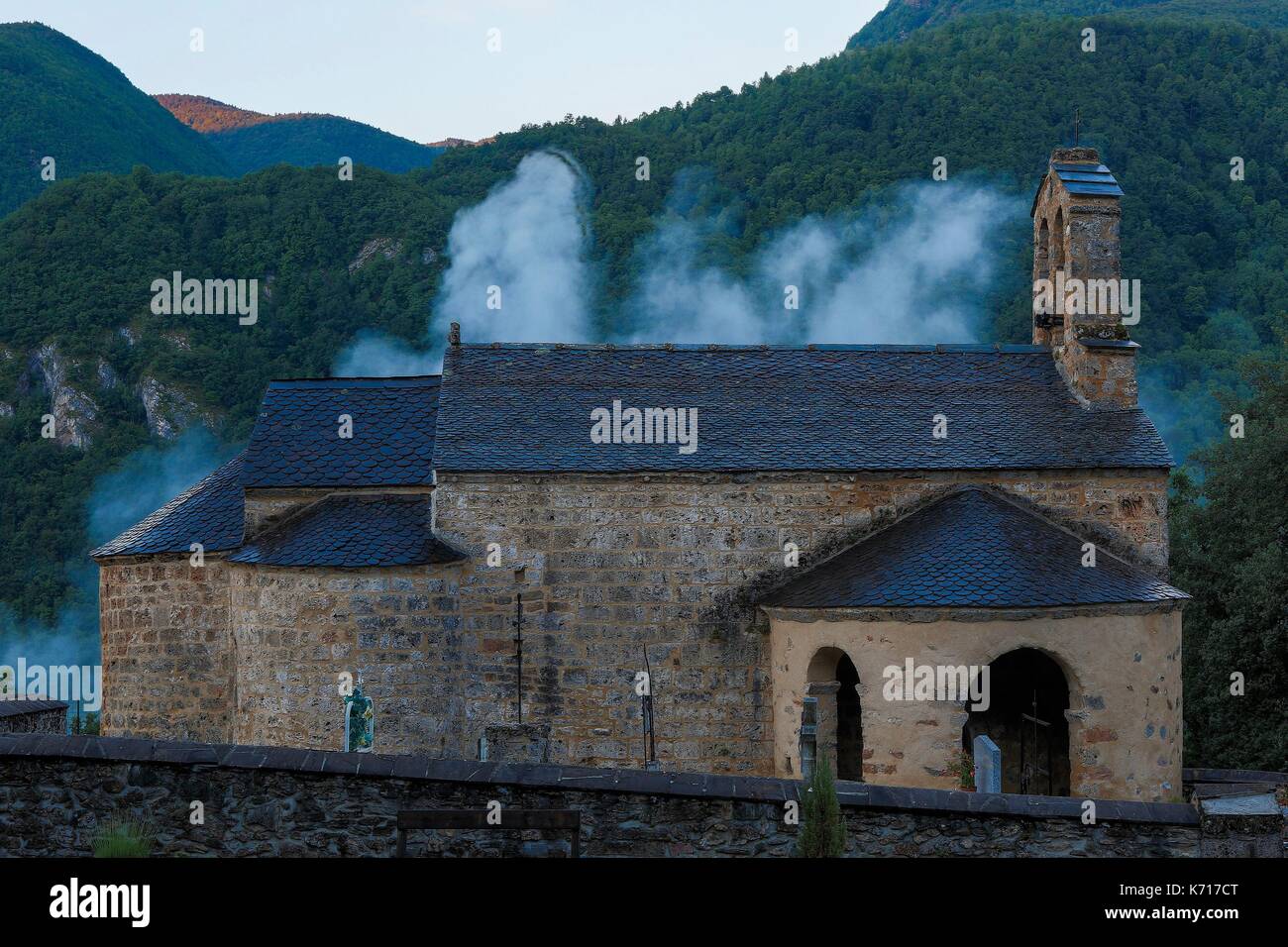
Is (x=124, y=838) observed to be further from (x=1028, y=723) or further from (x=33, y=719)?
(x=1028, y=723)

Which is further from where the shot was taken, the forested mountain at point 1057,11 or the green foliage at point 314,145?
the forested mountain at point 1057,11

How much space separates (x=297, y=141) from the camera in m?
89.8

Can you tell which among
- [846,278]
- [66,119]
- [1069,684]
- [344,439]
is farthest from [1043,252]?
[66,119]

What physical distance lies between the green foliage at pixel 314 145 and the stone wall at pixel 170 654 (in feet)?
227

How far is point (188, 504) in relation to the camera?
21484 mm

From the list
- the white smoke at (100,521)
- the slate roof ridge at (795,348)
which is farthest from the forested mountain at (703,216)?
the slate roof ridge at (795,348)

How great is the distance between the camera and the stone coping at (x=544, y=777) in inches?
445

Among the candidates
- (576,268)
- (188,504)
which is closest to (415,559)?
(188,504)

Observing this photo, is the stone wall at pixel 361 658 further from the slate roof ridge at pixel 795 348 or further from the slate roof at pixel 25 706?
the slate roof ridge at pixel 795 348

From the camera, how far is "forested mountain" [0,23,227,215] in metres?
68.6

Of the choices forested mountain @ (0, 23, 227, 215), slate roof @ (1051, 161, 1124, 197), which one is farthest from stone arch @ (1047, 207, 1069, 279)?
forested mountain @ (0, 23, 227, 215)

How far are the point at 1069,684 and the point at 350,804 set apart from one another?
966 cm
